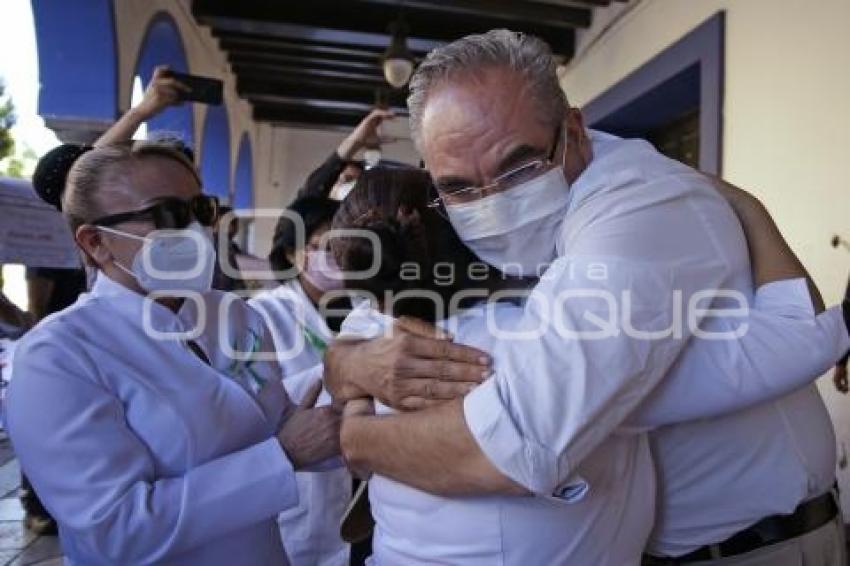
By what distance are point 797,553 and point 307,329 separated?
4.39 ft

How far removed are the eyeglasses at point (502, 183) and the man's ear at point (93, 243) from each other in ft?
2.28

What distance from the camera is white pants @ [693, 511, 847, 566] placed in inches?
Result: 40.6

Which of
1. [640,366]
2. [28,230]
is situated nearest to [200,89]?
[28,230]

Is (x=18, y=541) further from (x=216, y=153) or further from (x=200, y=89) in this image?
(x=216, y=153)

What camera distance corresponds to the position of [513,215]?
3.32 ft

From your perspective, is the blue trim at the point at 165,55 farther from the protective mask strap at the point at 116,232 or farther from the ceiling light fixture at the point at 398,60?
the protective mask strap at the point at 116,232

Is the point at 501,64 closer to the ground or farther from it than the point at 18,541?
farther from it

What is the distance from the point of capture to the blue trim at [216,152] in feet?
26.1

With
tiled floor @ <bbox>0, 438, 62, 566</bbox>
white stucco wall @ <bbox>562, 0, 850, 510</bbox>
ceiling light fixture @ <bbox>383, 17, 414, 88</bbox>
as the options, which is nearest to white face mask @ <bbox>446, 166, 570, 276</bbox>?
white stucco wall @ <bbox>562, 0, 850, 510</bbox>

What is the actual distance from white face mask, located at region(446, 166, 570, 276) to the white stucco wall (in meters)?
2.39

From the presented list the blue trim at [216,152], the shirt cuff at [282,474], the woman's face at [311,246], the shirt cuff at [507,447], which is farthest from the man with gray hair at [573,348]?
the blue trim at [216,152]

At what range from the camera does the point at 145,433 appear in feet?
3.83

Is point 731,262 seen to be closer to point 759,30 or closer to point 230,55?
point 759,30

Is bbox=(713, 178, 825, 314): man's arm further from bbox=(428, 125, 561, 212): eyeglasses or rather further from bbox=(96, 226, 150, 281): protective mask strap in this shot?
bbox=(96, 226, 150, 281): protective mask strap
